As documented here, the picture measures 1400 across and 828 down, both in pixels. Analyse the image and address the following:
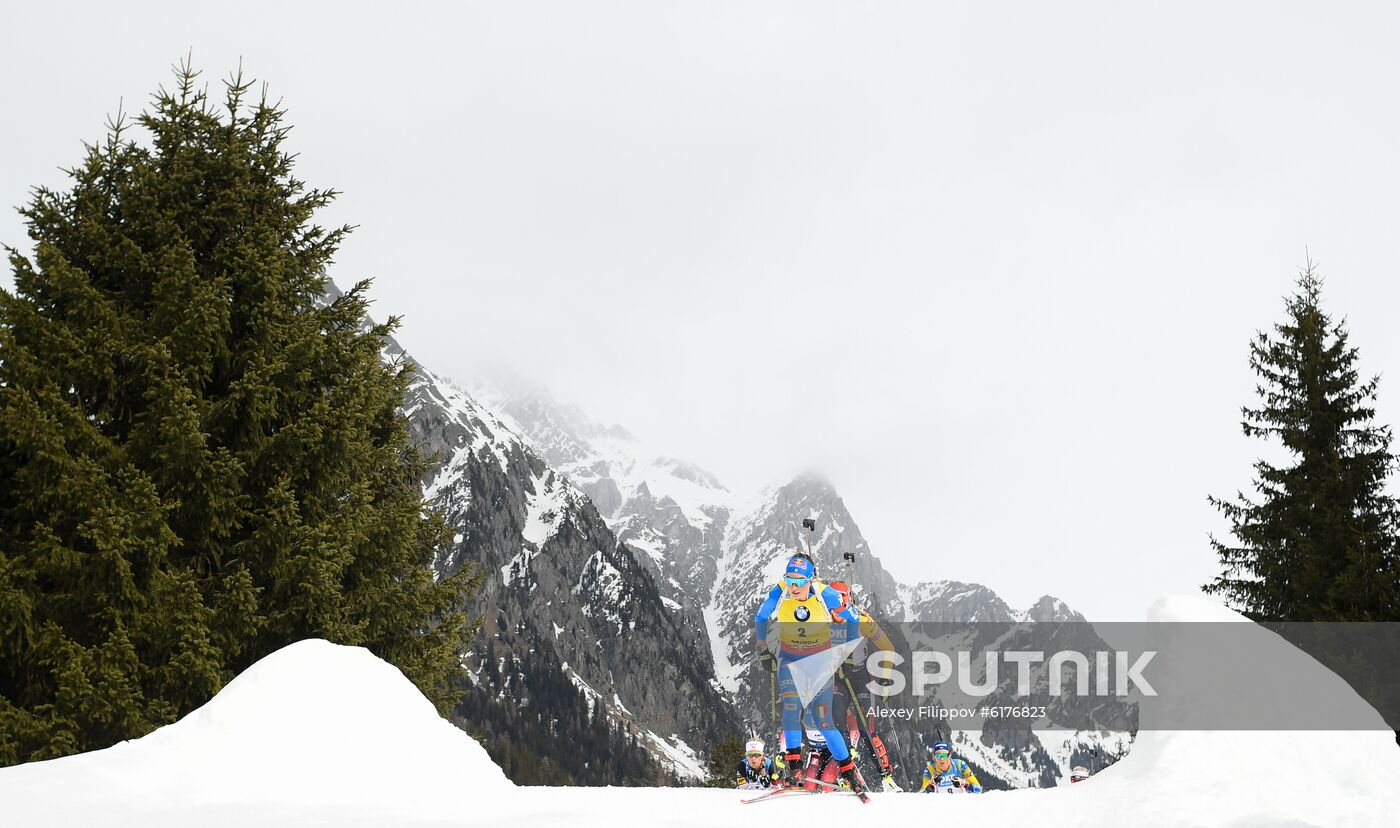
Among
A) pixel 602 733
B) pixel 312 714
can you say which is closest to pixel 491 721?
pixel 602 733

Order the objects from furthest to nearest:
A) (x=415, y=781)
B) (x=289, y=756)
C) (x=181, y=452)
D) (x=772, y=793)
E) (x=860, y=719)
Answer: (x=860, y=719) → (x=181, y=452) → (x=772, y=793) → (x=415, y=781) → (x=289, y=756)

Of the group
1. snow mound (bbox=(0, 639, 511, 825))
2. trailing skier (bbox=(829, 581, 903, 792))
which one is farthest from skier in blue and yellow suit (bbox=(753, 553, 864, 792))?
snow mound (bbox=(0, 639, 511, 825))

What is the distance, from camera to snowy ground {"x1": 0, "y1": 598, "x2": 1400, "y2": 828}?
17.6ft

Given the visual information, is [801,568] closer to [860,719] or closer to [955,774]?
[860,719]

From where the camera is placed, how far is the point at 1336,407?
20.7 meters

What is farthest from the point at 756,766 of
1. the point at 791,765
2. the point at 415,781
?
the point at 415,781

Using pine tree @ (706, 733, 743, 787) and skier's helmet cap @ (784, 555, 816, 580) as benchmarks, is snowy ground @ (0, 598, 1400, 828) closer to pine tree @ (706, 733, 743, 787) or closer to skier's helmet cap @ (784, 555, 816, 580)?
skier's helmet cap @ (784, 555, 816, 580)

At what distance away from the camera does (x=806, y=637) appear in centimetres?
982

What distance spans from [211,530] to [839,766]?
24.5 feet

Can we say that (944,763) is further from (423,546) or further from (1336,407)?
(1336,407)

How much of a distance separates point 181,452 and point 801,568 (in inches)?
275

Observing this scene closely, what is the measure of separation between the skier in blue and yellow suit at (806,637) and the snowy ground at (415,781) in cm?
182

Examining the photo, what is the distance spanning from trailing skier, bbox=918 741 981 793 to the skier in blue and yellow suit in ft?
23.4

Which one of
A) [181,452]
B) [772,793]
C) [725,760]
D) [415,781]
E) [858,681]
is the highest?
[181,452]
